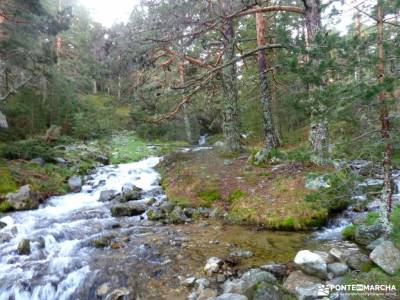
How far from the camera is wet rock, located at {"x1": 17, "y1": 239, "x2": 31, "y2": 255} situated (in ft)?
21.9

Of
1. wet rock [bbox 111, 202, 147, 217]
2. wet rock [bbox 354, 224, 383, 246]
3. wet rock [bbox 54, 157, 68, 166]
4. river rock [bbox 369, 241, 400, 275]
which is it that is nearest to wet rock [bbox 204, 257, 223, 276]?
river rock [bbox 369, 241, 400, 275]

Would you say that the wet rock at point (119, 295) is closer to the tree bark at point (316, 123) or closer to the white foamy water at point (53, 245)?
the white foamy water at point (53, 245)

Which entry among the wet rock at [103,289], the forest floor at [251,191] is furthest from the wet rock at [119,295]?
the forest floor at [251,191]

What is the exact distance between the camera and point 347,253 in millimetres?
5711

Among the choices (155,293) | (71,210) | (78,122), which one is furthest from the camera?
(78,122)

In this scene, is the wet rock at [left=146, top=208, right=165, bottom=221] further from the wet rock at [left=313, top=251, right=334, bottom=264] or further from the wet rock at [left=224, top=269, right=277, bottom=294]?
the wet rock at [left=313, top=251, right=334, bottom=264]

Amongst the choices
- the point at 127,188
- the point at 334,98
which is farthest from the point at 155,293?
the point at 127,188

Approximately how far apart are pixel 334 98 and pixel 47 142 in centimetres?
1481

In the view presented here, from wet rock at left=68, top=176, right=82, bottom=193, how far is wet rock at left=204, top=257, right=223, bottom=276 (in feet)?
26.5

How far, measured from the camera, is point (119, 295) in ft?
16.8

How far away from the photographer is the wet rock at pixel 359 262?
4970 mm

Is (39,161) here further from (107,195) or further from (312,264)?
(312,264)

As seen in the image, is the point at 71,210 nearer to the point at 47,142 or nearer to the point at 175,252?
the point at 175,252

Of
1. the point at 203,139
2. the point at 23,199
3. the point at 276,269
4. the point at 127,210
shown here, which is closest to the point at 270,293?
the point at 276,269
